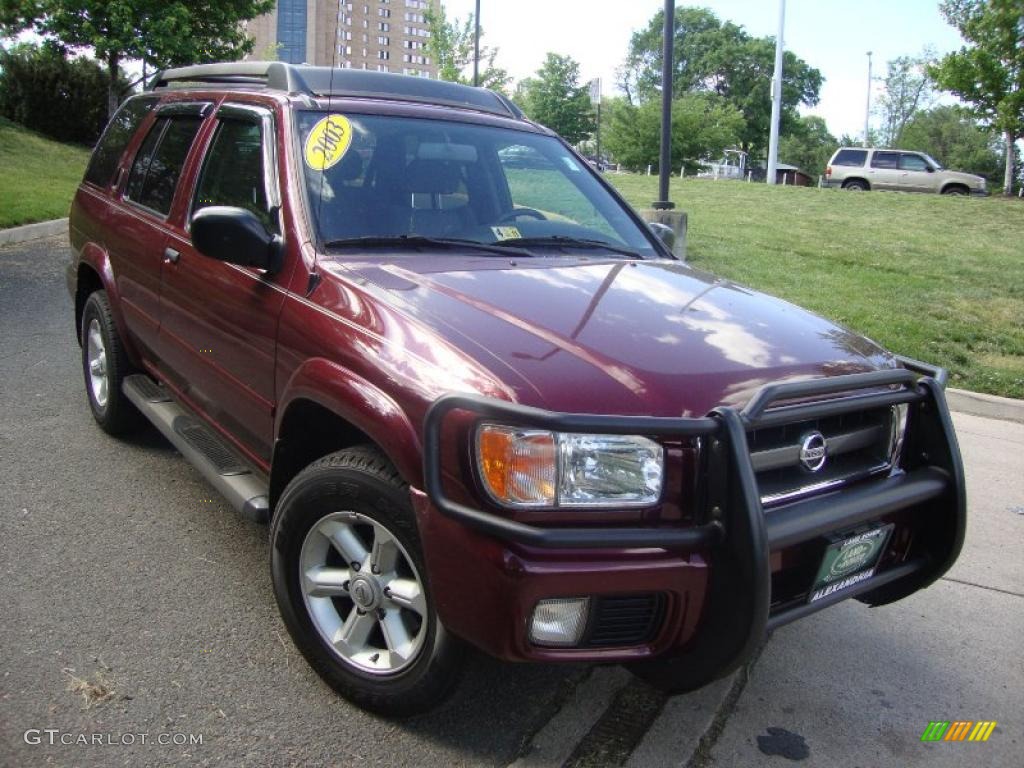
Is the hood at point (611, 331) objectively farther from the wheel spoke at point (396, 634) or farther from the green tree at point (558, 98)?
the green tree at point (558, 98)

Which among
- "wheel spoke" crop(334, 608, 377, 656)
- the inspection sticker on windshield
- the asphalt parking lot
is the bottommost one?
the asphalt parking lot

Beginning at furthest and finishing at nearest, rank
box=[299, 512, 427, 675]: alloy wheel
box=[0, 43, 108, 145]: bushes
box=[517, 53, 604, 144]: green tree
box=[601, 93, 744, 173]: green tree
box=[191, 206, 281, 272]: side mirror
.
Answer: box=[517, 53, 604, 144]: green tree < box=[601, 93, 744, 173]: green tree < box=[0, 43, 108, 145]: bushes < box=[191, 206, 281, 272]: side mirror < box=[299, 512, 427, 675]: alloy wheel

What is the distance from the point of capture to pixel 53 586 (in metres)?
3.42

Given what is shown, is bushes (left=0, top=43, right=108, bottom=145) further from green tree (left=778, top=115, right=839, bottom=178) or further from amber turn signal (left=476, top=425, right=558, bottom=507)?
green tree (left=778, top=115, right=839, bottom=178)

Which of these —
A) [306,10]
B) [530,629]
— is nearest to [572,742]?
[530,629]

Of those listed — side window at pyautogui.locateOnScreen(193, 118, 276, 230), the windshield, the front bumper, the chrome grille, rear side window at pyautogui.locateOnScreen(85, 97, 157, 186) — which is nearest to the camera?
the front bumper

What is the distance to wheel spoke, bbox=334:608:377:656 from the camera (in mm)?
2732

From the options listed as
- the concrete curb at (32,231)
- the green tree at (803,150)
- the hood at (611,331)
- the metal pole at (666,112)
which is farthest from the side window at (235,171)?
the green tree at (803,150)

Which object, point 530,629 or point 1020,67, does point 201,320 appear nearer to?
point 530,629

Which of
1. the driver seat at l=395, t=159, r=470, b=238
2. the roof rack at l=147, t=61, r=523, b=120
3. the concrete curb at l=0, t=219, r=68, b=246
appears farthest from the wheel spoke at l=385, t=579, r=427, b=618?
the concrete curb at l=0, t=219, r=68, b=246

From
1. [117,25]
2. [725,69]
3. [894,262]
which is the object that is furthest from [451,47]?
[725,69]

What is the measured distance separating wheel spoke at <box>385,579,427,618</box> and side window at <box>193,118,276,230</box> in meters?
1.44

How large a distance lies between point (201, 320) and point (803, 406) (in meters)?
2.38

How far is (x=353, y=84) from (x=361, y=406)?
1900 millimetres
